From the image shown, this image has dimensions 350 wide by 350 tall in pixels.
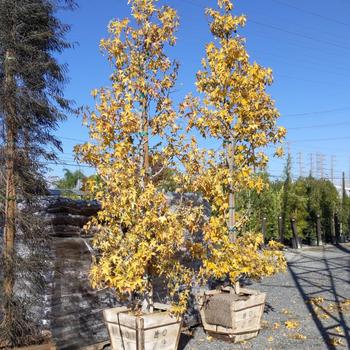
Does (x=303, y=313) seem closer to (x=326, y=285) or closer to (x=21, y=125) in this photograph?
(x=326, y=285)

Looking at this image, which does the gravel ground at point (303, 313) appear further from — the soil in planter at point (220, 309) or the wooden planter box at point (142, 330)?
the wooden planter box at point (142, 330)

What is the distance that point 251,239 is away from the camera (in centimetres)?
600

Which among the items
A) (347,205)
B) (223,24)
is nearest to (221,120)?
(223,24)

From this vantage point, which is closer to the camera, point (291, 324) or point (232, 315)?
point (232, 315)

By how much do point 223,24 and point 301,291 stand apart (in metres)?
5.30

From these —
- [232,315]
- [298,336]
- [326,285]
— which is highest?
[232,315]

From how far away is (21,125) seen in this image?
4.29m

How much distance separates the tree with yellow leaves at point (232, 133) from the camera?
5734 millimetres

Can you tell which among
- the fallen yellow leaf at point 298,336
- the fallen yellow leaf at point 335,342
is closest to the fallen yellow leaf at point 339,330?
the fallen yellow leaf at point 335,342

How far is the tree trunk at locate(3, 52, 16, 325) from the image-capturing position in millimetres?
4121

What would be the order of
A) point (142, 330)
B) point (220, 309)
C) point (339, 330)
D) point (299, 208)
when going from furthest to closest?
point (299, 208) < point (339, 330) < point (220, 309) < point (142, 330)

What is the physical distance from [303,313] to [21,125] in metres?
5.00

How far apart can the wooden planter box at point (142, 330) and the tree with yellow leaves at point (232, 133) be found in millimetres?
1109

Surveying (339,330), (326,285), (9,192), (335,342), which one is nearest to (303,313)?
(339,330)
